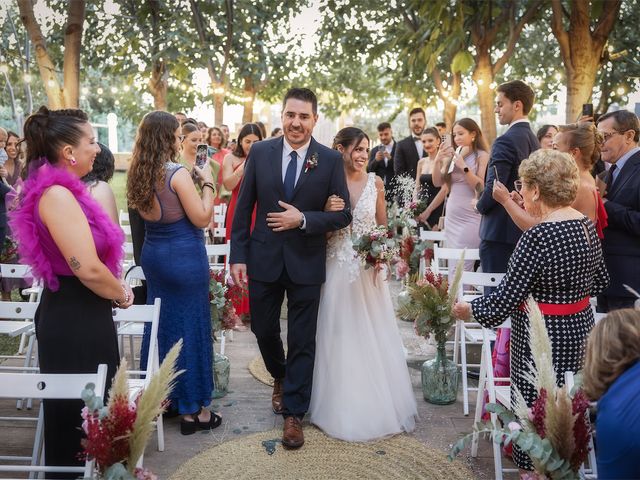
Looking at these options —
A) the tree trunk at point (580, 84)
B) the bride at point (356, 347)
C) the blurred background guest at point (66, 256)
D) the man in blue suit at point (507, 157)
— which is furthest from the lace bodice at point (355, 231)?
the tree trunk at point (580, 84)

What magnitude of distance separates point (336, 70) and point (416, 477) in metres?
18.7

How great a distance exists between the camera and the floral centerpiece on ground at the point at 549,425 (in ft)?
5.94

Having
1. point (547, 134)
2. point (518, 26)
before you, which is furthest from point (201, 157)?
point (518, 26)

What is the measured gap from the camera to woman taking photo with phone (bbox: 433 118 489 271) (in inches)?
234

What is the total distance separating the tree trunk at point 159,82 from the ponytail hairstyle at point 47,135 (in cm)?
921

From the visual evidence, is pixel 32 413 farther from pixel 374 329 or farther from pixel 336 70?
pixel 336 70

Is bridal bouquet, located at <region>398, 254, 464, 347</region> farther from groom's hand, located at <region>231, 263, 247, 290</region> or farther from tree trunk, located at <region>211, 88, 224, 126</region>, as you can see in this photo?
tree trunk, located at <region>211, 88, 224, 126</region>

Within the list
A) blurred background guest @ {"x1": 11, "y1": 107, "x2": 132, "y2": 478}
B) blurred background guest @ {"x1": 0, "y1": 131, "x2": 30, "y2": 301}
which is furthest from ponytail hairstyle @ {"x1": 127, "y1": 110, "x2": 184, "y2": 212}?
blurred background guest @ {"x1": 0, "y1": 131, "x2": 30, "y2": 301}

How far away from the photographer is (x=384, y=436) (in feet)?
13.0

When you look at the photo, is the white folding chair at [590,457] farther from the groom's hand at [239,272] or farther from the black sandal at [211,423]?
the black sandal at [211,423]

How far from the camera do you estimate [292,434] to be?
3.77m

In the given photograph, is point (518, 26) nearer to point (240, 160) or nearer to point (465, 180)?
point (465, 180)

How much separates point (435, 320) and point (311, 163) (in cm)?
156

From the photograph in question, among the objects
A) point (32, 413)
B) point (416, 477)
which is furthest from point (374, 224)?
point (32, 413)
